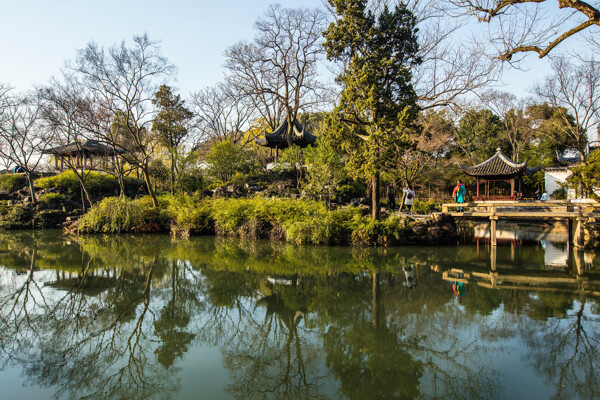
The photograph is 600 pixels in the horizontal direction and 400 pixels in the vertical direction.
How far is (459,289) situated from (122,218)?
13.9 m

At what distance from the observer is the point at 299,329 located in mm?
5016

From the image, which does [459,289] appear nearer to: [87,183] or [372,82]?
[372,82]

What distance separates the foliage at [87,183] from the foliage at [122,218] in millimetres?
7691

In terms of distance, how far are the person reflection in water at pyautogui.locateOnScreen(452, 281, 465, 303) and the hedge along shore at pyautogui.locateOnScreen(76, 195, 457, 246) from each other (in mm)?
4453

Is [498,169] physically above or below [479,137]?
below

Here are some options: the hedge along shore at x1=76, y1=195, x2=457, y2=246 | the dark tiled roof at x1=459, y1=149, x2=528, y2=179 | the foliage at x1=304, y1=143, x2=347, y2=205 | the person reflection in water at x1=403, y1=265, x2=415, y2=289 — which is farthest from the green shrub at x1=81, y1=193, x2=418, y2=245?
the dark tiled roof at x1=459, y1=149, x2=528, y2=179

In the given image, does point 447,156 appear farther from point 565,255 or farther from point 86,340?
point 86,340

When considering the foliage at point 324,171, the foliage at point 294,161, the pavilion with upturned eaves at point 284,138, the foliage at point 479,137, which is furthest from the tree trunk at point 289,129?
the foliage at point 479,137

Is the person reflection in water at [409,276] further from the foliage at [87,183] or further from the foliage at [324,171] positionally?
the foliage at [87,183]

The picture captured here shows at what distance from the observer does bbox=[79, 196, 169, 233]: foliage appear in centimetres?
1576

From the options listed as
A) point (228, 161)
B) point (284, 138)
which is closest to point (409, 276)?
point (228, 161)

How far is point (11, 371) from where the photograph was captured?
3.86m

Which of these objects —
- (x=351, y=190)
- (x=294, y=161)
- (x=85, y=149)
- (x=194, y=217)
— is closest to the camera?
(x=194, y=217)

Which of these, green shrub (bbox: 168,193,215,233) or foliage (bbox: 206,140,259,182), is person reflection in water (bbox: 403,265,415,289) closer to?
green shrub (bbox: 168,193,215,233)
